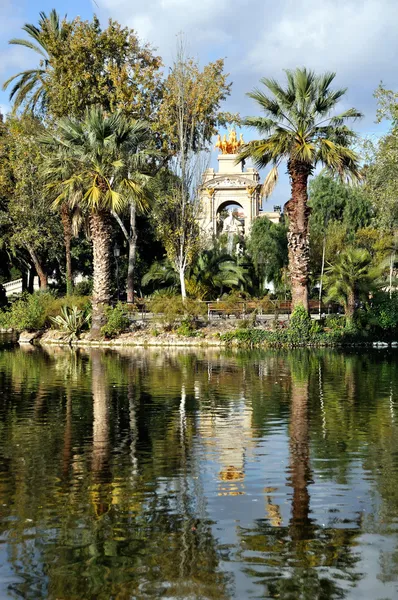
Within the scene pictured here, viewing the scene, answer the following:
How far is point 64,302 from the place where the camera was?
34.8 meters

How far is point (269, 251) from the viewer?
52.1 m

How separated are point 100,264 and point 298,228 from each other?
806 centimetres

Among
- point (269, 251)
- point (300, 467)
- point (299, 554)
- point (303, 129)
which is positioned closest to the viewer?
point (299, 554)

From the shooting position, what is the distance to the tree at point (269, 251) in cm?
4991

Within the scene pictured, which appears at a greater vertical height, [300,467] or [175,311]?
[175,311]

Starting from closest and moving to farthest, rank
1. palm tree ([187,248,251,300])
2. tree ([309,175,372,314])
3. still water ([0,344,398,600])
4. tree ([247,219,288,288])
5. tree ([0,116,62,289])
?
still water ([0,344,398,600]) < tree ([0,116,62,289]) < palm tree ([187,248,251,300]) < tree ([247,219,288,288]) < tree ([309,175,372,314])

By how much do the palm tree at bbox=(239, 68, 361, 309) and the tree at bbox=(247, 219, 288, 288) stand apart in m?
18.9

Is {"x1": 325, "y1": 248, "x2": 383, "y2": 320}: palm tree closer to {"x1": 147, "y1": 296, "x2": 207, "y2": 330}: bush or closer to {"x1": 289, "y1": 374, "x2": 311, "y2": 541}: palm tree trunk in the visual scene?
{"x1": 147, "y1": 296, "x2": 207, "y2": 330}: bush

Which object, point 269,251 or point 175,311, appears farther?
point 269,251

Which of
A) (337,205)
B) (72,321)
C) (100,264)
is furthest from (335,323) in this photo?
(337,205)

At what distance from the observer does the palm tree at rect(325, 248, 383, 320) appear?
3054cm

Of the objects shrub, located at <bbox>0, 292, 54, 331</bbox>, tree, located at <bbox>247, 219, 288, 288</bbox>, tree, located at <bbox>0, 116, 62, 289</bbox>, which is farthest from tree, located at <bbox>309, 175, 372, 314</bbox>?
shrub, located at <bbox>0, 292, 54, 331</bbox>

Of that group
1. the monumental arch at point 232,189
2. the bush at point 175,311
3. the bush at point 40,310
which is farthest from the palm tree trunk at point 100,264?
the monumental arch at point 232,189

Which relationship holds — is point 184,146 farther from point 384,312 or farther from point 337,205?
point 337,205
